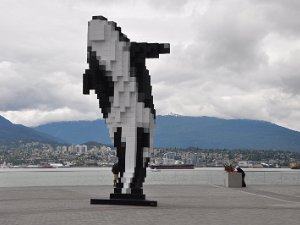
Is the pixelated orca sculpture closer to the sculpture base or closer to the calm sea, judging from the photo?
the sculpture base

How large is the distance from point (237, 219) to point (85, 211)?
187 inches

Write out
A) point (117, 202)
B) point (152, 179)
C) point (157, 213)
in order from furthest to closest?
1. point (152, 179)
2. point (117, 202)
3. point (157, 213)

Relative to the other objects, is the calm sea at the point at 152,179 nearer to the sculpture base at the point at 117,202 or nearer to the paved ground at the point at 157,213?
the paved ground at the point at 157,213

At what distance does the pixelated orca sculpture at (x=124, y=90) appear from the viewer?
2169 cm

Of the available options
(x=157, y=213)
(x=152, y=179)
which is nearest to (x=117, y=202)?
(x=157, y=213)

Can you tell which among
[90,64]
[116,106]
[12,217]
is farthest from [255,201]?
[12,217]

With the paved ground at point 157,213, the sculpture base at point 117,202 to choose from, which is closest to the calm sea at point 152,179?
the paved ground at point 157,213

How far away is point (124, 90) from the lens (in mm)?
21875

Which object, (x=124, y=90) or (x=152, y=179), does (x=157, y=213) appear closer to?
(x=124, y=90)

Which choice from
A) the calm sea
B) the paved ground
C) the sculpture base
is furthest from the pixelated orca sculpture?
the calm sea

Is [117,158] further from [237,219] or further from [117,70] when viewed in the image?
[237,219]

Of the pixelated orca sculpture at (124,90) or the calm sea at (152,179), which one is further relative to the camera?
the calm sea at (152,179)

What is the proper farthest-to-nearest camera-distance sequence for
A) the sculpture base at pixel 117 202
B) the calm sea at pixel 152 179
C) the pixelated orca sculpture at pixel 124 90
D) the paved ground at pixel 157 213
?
the calm sea at pixel 152 179 → the pixelated orca sculpture at pixel 124 90 → the sculpture base at pixel 117 202 → the paved ground at pixel 157 213

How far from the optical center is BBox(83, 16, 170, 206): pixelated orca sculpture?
21.7 m
